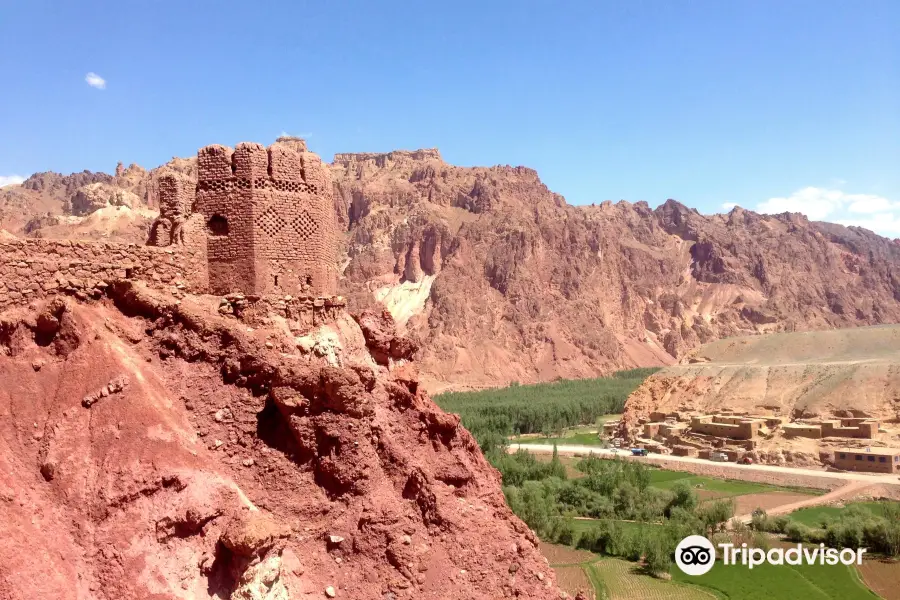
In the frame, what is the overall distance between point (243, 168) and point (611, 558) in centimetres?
2534

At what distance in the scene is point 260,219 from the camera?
36.5 ft

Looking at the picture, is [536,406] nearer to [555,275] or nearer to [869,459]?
[869,459]

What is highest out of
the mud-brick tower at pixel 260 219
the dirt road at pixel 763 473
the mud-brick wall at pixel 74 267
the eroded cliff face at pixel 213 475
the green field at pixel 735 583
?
the mud-brick tower at pixel 260 219

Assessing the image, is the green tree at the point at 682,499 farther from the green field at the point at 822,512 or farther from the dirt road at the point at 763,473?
the dirt road at the point at 763,473

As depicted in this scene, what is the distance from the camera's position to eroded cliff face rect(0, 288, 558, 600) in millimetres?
6762

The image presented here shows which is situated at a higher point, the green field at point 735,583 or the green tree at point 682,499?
the green tree at point 682,499

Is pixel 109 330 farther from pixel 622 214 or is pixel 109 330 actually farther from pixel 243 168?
pixel 622 214

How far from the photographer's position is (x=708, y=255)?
159 metres

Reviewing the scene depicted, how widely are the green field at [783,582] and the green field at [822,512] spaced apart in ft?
20.5

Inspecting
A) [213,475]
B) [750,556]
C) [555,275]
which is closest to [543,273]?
[555,275]

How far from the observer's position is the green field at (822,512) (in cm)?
3462

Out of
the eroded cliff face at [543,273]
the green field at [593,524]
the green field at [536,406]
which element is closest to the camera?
the green field at [593,524]

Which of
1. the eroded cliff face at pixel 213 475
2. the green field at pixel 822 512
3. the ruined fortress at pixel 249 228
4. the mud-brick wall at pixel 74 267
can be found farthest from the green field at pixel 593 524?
the mud-brick wall at pixel 74 267

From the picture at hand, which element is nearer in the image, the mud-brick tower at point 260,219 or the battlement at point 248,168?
the mud-brick tower at point 260,219
